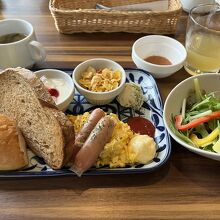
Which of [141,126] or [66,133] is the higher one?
[66,133]

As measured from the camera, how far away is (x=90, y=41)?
1449mm

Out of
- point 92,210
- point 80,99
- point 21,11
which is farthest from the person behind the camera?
point 21,11

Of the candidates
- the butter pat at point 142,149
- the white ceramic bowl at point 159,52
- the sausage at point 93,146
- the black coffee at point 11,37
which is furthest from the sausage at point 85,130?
the black coffee at point 11,37

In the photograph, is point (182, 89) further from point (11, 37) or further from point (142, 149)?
point (11, 37)

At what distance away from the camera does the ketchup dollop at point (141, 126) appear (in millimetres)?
1055

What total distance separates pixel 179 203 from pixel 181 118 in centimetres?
28

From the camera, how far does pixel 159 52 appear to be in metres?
1.33

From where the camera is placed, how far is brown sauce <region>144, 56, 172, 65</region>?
1282 mm

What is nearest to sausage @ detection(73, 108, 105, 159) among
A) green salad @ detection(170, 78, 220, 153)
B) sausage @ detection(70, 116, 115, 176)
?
sausage @ detection(70, 116, 115, 176)

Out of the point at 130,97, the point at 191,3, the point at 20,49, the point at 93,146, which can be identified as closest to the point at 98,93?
the point at 130,97

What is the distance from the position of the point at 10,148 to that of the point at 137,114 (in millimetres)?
467

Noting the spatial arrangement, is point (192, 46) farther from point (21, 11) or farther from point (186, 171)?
point (21, 11)

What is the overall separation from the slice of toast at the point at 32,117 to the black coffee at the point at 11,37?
0.29m

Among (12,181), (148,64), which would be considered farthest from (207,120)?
(12,181)
